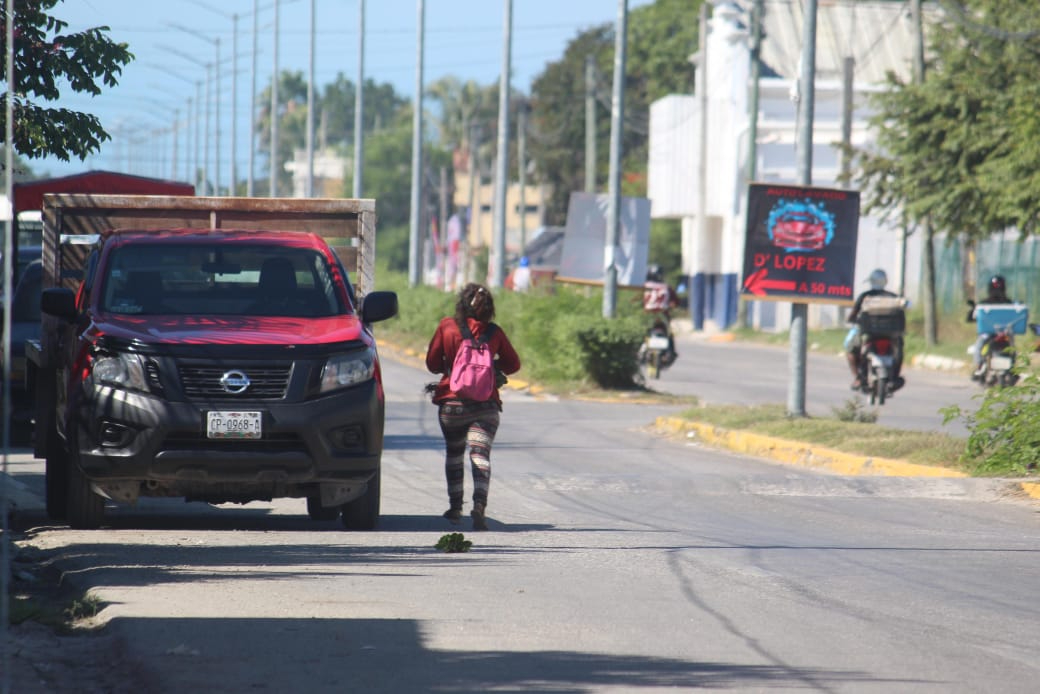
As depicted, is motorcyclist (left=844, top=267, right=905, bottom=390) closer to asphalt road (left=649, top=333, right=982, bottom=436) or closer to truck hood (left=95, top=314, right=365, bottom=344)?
asphalt road (left=649, top=333, right=982, bottom=436)

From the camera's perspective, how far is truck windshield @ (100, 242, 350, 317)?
1111cm

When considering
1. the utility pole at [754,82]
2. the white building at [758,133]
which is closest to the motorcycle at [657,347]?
the utility pole at [754,82]

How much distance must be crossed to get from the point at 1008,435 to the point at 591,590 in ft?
22.6

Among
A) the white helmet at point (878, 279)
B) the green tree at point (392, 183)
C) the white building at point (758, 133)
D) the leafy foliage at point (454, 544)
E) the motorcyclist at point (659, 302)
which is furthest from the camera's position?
the green tree at point (392, 183)

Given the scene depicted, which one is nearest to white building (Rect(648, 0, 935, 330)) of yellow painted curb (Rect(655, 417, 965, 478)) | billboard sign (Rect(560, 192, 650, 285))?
billboard sign (Rect(560, 192, 650, 285))

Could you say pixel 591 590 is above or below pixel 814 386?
above

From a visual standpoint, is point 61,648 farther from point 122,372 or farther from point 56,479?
point 56,479

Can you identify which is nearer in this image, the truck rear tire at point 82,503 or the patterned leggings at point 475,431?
the truck rear tire at point 82,503

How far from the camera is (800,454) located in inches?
666

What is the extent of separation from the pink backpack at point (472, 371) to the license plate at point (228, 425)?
66.6 inches

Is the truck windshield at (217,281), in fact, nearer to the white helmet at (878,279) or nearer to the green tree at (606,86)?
the white helmet at (878,279)

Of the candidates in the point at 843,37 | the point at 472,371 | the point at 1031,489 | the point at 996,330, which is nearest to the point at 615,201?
the point at 996,330

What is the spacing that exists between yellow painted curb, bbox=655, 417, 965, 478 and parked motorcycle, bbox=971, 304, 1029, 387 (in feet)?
23.8

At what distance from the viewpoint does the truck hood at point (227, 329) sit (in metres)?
10.2
